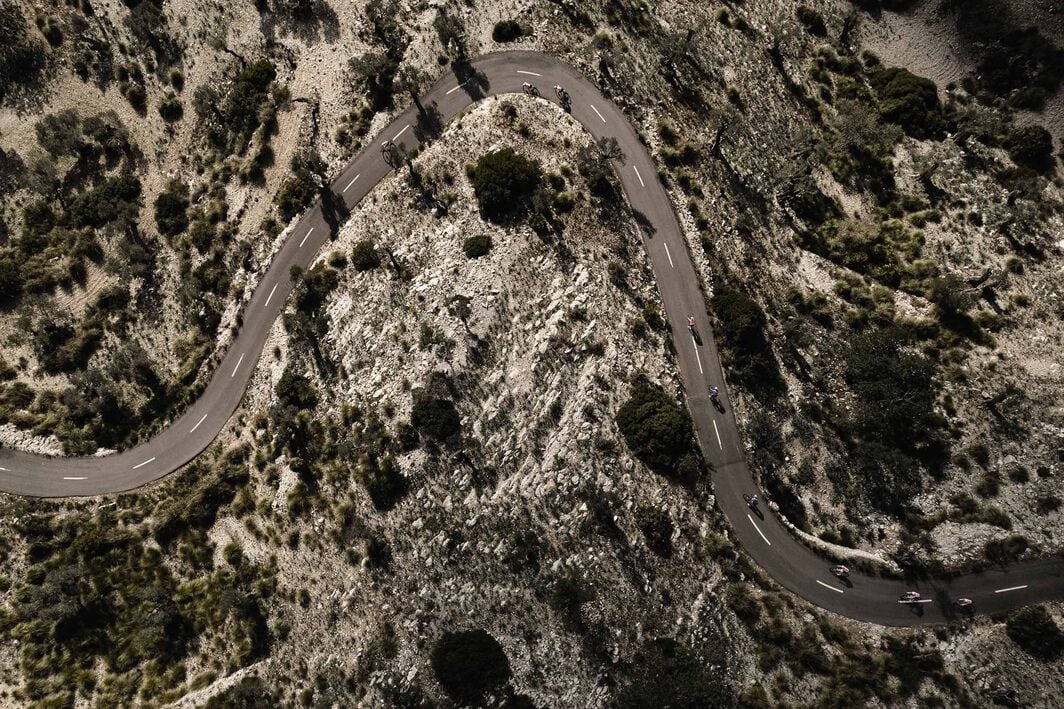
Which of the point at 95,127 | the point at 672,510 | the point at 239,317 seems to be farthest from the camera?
the point at 95,127

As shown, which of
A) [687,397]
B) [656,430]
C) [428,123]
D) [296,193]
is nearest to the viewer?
[656,430]

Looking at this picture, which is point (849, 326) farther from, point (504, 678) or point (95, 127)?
point (95, 127)

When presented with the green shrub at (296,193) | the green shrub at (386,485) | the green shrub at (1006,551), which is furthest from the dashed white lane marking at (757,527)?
the green shrub at (296,193)

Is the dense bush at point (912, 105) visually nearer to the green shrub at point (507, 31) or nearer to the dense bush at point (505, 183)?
the green shrub at point (507, 31)

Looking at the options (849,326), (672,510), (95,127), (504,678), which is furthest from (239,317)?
(849,326)

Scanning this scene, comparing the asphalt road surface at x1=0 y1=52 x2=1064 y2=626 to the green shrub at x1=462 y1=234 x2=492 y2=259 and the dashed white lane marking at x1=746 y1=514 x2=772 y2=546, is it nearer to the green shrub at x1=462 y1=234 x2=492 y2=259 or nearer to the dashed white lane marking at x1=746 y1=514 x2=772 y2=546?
the dashed white lane marking at x1=746 y1=514 x2=772 y2=546

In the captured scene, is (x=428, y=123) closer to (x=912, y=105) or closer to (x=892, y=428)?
(x=892, y=428)

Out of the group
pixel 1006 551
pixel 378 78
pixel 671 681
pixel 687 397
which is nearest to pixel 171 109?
pixel 378 78
